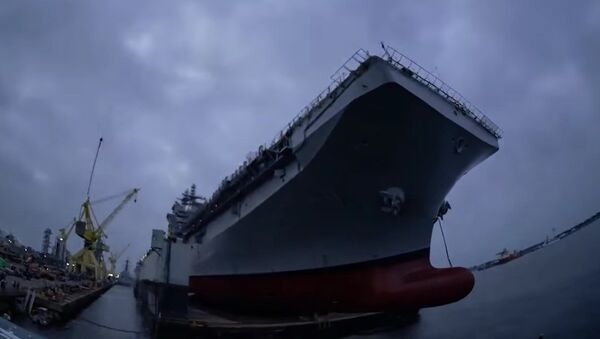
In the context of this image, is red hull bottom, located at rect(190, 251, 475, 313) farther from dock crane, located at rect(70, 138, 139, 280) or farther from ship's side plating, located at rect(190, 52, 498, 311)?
dock crane, located at rect(70, 138, 139, 280)

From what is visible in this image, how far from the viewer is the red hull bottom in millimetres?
12477

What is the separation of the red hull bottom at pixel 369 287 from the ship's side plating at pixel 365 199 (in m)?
0.03

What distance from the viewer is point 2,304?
48.0ft

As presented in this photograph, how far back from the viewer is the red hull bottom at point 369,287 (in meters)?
12.5

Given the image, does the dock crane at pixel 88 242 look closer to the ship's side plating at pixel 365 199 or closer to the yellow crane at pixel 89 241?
the yellow crane at pixel 89 241

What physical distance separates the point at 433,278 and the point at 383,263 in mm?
1635

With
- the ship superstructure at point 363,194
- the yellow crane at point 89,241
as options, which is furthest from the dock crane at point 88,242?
the ship superstructure at point 363,194

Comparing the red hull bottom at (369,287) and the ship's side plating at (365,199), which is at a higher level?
the ship's side plating at (365,199)

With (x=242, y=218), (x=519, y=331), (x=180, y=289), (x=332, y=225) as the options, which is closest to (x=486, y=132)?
(x=332, y=225)

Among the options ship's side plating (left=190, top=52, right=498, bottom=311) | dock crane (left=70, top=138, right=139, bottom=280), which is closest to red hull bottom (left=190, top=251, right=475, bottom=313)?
ship's side plating (left=190, top=52, right=498, bottom=311)

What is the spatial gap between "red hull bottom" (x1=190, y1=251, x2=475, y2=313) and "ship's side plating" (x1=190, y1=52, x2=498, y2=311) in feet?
0.11

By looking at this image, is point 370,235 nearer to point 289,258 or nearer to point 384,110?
point 289,258

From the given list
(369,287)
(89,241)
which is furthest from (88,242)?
(369,287)

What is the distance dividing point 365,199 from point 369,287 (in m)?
2.85
